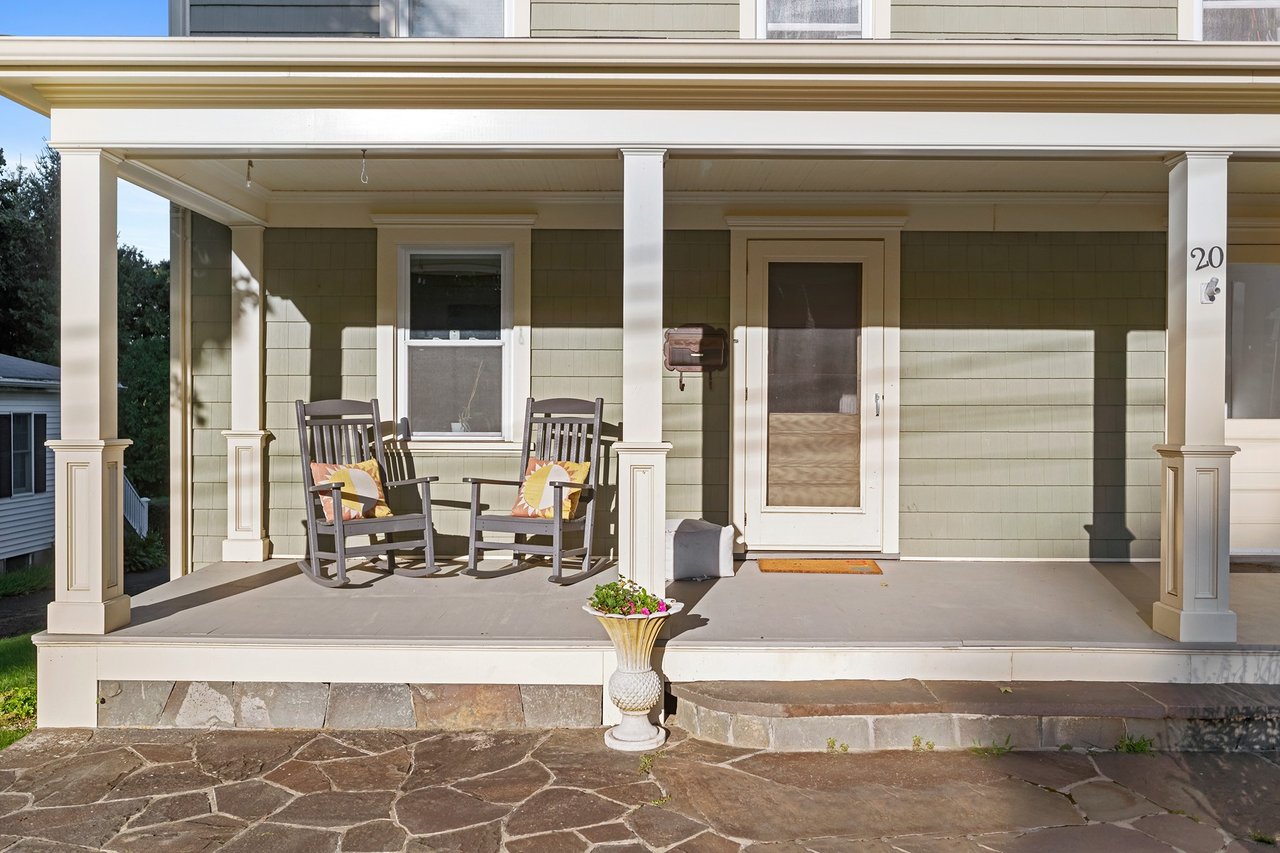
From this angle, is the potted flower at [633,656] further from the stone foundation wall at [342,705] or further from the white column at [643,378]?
the white column at [643,378]

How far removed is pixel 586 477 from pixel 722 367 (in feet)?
3.51

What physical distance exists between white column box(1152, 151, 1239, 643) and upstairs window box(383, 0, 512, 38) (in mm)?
3624

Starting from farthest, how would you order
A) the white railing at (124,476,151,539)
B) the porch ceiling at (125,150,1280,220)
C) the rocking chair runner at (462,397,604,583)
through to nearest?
the white railing at (124,476,151,539) → the rocking chair runner at (462,397,604,583) → the porch ceiling at (125,150,1280,220)

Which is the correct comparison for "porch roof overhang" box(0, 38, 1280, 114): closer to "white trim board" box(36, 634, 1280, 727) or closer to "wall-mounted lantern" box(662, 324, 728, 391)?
"wall-mounted lantern" box(662, 324, 728, 391)

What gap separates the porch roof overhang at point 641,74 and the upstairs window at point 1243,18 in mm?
1645

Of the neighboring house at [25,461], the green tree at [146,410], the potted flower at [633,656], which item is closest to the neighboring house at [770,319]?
the potted flower at [633,656]

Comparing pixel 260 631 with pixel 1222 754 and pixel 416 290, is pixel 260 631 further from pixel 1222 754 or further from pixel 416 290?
pixel 1222 754

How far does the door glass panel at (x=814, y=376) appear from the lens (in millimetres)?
5445

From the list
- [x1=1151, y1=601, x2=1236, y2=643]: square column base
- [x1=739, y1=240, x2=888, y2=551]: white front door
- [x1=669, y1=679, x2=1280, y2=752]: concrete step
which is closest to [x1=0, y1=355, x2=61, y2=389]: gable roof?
[x1=739, y1=240, x2=888, y2=551]: white front door

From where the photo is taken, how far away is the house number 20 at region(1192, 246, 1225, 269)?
370 cm

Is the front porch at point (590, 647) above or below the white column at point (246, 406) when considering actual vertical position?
below

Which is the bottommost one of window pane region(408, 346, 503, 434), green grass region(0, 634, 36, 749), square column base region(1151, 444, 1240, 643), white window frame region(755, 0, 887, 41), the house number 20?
green grass region(0, 634, 36, 749)

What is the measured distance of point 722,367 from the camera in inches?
213

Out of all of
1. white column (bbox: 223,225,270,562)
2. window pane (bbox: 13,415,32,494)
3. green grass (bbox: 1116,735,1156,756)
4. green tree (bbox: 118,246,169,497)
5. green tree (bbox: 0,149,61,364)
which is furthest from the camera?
green tree (bbox: 0,149,61,364)
